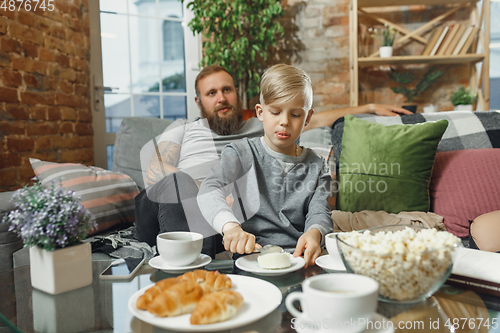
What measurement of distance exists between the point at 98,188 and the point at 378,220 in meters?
1.16

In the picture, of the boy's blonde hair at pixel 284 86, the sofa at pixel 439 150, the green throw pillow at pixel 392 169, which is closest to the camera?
the boy's blonde hair at pixel 284 86

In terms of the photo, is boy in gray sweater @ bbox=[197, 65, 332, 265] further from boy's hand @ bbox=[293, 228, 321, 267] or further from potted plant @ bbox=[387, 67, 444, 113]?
potted plant @ bbox=[387, 67, 444, 113]

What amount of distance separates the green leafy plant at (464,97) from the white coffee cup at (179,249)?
2.45 metres

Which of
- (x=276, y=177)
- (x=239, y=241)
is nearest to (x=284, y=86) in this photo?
(x=276, y=177)

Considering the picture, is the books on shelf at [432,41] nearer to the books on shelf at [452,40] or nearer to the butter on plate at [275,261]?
the books on shelf at [452,40]

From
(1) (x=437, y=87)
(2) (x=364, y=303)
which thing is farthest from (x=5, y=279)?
(1) (x=437, y=87)

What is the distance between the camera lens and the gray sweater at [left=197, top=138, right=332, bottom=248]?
1.21 meters

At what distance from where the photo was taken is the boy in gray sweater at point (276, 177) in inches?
44.8

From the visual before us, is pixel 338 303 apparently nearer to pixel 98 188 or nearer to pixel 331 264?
pixel 331 264

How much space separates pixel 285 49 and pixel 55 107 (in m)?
1.72

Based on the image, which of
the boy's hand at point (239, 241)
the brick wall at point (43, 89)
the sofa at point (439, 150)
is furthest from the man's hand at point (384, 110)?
the brick wall at point (43, 89)

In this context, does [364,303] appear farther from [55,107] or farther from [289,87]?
[55,107]

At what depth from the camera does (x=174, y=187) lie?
1.29m

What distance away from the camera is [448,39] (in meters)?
2.60
